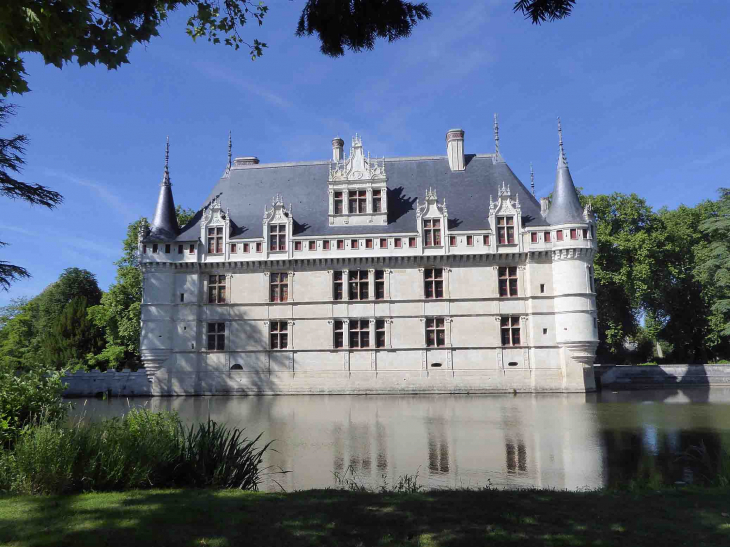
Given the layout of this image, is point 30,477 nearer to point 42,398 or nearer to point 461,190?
point 42,398

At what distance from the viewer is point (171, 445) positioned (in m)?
7.54

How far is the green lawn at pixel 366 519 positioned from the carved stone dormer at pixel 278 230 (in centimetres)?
2378

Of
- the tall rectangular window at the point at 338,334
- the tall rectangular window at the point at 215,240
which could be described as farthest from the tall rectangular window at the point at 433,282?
the tall rectangular window at the point at 215,240

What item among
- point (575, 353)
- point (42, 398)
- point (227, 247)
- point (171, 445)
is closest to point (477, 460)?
point (171, 445)

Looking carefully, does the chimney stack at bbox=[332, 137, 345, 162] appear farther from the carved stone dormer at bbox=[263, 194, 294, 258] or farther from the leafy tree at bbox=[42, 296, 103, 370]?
the leafy tree at bbox=[42, 296, 103, 370]

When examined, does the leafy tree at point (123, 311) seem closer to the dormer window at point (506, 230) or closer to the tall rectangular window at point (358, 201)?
the tall rectangular window at point (358, 201)

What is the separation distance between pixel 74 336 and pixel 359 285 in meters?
21.6

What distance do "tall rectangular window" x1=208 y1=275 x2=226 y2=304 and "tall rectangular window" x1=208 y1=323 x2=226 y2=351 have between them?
49.8 inches

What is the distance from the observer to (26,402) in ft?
27.0

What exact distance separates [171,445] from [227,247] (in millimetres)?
23453

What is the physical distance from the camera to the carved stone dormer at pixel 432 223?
2919 centimetres

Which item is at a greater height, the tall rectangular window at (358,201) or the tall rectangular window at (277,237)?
the tall rectangular window at (358,201)

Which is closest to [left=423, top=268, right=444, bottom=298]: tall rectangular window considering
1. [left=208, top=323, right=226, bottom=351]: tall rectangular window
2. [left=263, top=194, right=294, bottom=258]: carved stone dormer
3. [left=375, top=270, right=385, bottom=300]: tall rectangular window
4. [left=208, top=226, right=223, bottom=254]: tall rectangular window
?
[left=375, top=270, right=385, bottom=300]: tall rectangular window

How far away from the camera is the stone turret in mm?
30312
